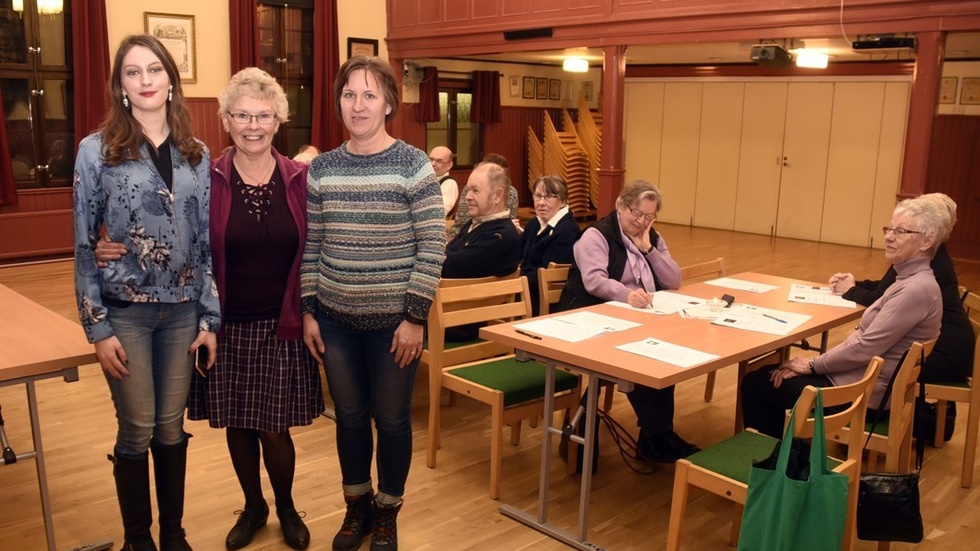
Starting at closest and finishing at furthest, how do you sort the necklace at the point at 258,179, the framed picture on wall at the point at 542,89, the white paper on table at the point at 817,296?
1. the necklace at the point at 258,179
2. the white paper on table at the point at 817,296
3. the framed picture on wall at the point at 542,89

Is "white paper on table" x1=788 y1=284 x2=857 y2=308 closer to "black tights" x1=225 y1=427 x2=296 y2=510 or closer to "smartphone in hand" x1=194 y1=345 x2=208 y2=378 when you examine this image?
"black tights" x1=225 y1=427 x2=296 y2=510

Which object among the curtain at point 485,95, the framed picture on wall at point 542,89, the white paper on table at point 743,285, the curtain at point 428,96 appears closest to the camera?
the white paper on table at point 743,285

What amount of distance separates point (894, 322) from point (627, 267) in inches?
45.2

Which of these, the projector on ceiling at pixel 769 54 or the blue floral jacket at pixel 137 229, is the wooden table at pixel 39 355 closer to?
the blue floral jacket at pixel 137 229

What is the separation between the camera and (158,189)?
88.3 inches

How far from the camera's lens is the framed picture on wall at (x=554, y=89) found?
13.3 meters

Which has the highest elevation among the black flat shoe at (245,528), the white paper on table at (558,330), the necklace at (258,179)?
the necklace at (258,179)

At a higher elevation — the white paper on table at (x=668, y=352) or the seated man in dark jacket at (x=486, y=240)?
the seated man in dark jacket at (x=486, y=240)

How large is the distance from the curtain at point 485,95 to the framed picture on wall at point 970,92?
241 inches

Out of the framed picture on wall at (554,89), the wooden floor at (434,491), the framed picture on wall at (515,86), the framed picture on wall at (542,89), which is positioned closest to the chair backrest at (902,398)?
the wooden floor at (434,491)

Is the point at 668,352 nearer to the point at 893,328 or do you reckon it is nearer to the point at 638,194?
the point at 893,328

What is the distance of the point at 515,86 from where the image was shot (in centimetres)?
1277

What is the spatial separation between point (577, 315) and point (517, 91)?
391 inches

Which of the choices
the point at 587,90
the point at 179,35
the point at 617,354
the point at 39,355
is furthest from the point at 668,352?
the point at 587,90
